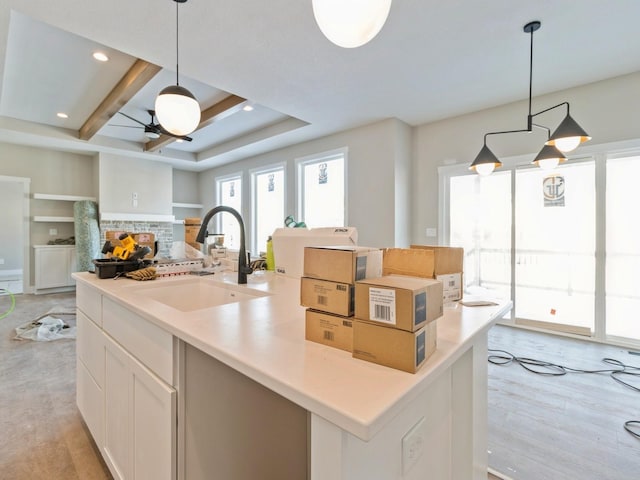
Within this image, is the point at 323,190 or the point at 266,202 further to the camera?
the point at 266,202

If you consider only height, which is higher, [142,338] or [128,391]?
[142,338]

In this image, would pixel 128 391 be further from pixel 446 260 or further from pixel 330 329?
pixel 446 260

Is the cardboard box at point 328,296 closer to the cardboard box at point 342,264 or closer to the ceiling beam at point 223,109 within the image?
the cardboard box at point 342,264

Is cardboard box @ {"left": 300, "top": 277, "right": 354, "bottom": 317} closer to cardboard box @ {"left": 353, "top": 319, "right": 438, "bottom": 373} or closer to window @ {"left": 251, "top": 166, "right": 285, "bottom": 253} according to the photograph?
cardboard box @ {"left": 353, "top": 319, "right": 438, "bottom": 373}

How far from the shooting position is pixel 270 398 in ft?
3.67

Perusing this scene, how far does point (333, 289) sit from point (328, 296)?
0.08ft

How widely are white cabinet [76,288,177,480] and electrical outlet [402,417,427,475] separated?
26.6 inches

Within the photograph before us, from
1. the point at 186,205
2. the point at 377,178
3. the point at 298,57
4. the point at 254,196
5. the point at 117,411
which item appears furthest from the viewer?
the point at 186,205

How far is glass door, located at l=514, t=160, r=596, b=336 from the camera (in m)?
3.43

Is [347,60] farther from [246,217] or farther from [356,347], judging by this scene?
[246,217]

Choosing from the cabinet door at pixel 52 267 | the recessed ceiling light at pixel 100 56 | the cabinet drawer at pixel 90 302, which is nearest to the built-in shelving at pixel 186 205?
the cabinet door at pixel 52 267

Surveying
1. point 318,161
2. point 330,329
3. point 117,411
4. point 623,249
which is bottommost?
point 117,411

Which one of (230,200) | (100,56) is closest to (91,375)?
(100,56)

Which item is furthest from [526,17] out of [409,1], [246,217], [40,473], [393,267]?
[246,217]
